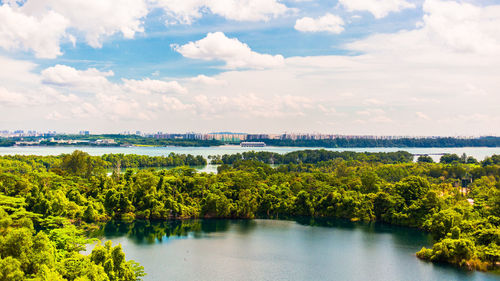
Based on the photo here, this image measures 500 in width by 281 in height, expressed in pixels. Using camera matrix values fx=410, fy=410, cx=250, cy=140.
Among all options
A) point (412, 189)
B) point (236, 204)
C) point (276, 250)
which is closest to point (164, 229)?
point (236, 204)

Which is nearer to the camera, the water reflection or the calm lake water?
the calm lake water

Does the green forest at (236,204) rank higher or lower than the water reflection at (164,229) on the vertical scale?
higher

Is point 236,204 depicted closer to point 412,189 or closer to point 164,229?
point 164,229

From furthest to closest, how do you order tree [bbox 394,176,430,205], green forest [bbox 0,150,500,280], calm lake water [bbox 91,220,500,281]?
tree [bbox 394,176,430,205], green forest [bbox 0,150,500,280], calm lake water [bbox 91,220,500,281]

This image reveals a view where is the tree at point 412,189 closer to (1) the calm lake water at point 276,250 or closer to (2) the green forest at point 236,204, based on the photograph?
(2) the green forest at point 236,204

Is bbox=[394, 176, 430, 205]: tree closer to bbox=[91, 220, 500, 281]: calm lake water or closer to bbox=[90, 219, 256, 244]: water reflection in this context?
bbox=[91, 220, 500, 281]: calm lake water

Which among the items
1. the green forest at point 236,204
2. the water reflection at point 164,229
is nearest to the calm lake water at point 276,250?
the water reflection at point 164,229

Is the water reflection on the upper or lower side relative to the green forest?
lower

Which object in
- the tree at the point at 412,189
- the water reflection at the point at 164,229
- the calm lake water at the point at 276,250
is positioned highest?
the tree at the point at 412,189

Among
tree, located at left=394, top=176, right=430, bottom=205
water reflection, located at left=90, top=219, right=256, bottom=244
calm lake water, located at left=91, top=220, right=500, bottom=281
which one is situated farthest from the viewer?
tree, located at left=394, top=176, right=430, bottom=205

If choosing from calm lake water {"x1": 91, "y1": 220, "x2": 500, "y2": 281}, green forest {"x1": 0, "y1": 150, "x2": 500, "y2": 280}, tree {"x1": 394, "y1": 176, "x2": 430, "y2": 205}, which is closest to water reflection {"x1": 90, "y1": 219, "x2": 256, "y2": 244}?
calm lake water {"x1": 91, "y1": 220, "x2": 500, "y2": 281}
